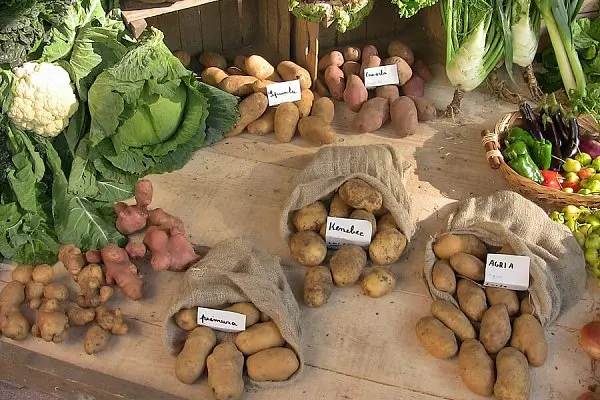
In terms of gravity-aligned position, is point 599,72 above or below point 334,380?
above

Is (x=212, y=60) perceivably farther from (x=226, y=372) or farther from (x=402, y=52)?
(x=226, y=372)

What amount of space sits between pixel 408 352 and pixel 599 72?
59.3 inches

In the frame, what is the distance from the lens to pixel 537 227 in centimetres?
187

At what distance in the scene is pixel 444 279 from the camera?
69.3 inches

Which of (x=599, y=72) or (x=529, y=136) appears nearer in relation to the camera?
(x=529, y=136)

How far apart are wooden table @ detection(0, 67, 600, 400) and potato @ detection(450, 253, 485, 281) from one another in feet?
0.44

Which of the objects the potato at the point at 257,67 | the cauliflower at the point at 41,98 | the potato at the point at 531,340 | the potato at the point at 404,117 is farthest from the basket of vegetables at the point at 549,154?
the cauliflower at the point at 41,98

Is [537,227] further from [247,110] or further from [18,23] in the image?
[18,23]

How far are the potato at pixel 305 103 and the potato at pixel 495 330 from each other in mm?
1088

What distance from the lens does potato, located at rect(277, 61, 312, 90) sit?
2475 millimetres

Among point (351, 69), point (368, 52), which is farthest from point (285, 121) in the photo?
point (368, 52)

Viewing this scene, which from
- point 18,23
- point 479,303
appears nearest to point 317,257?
point 479,303

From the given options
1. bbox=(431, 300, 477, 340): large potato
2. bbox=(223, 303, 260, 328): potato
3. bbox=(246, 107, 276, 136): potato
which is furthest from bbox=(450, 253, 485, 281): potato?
bbox=(246, 107, 276, 136): potato

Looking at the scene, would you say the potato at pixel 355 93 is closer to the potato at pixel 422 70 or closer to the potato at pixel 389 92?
the potato at pixel 389 92
